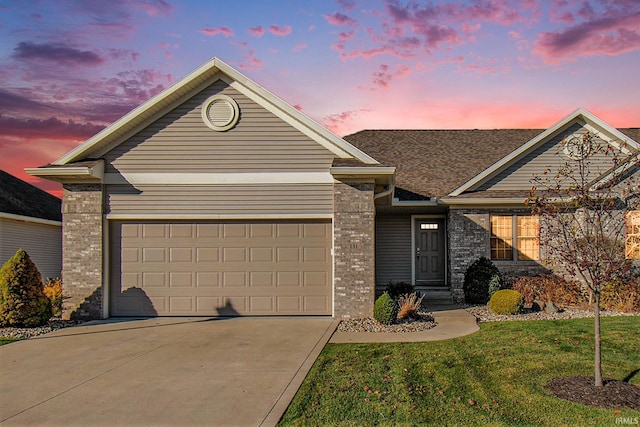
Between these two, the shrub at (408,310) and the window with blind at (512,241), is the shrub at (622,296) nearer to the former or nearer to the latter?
the window with blind at (512,241)

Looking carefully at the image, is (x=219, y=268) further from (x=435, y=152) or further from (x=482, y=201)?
(x=435, y=152)

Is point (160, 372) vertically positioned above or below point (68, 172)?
below

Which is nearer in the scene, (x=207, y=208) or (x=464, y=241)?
(x=207, y=208)

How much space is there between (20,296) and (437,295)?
11.5 metres

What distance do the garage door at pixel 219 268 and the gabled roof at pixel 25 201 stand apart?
27.5 feet

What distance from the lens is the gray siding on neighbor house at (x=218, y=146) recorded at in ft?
44.2

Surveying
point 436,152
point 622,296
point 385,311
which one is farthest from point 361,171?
point 436,152

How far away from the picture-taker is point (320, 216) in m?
13.3

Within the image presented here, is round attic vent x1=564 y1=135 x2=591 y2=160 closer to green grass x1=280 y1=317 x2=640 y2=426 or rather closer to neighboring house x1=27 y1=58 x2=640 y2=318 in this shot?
green grass x1=280 y1=317 x2=640 y2=426

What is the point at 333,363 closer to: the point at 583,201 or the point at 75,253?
the point at 583,201

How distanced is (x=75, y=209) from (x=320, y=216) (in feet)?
20.3

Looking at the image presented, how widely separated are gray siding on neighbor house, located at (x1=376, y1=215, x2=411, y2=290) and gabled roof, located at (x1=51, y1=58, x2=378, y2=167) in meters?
5.86

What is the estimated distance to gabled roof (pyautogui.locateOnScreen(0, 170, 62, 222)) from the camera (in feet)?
67.1

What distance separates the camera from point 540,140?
55.7ft
